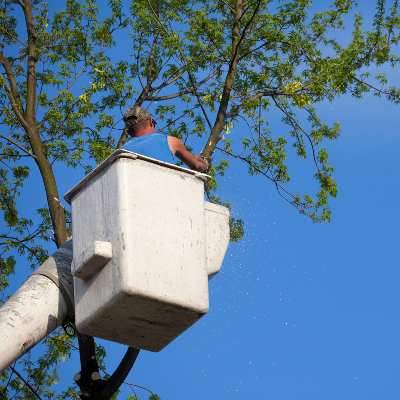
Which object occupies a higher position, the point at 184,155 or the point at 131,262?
the point at 184,155

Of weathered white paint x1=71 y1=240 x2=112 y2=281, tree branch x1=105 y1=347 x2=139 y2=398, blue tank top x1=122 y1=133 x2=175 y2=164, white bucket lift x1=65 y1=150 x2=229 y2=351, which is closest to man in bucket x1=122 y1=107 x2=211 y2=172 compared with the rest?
blue tank top x1=122 y1=133 x2=175 y2=164

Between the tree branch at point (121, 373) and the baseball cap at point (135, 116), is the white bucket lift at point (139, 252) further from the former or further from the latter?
the tree branch at point (121, 373)

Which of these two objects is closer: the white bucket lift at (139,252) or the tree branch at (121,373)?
the white bucket lift at (139,252)

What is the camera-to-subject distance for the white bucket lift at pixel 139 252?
3.48 m

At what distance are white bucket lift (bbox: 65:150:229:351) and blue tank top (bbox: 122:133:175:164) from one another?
0.38 metres

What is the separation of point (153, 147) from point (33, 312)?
1.35 meters

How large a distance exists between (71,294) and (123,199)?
111 centimetres

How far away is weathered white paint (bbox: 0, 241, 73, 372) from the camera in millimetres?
3893

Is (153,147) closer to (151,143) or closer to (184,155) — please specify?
(151,143)

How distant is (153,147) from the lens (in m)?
4.29

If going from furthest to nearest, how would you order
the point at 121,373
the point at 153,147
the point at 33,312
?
the point at 121,373
the point at 153,147
the point at 33,312

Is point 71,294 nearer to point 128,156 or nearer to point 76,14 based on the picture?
point 128,156

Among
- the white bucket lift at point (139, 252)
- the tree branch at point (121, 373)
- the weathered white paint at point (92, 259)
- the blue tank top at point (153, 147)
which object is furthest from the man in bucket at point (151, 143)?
the tree branch at point (121, 373)

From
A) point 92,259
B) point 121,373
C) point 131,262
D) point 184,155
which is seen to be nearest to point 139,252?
point 131,262
